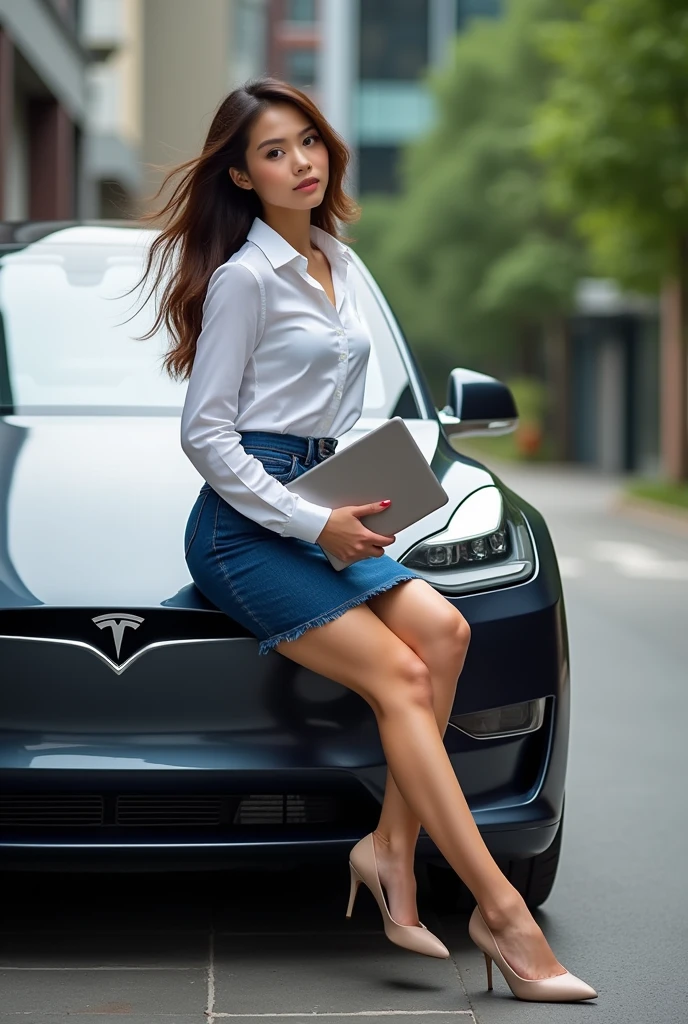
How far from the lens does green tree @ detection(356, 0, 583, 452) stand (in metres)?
36.1

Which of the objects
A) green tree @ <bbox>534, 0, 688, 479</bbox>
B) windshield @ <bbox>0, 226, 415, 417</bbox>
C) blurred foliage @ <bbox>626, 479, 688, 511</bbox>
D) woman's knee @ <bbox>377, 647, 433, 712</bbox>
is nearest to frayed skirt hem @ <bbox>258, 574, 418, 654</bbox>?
woman's knee @ <bbox>377, 647, 433, 712</bbox>

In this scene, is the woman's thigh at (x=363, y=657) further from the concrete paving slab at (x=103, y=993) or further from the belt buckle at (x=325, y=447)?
the concrete paving slab at (x=103, y=993)

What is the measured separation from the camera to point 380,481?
336 cm

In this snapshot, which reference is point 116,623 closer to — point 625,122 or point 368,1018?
point 368,1018

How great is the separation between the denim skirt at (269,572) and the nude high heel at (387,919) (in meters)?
0.43

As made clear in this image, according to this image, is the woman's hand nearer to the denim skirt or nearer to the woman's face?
the denim skirt

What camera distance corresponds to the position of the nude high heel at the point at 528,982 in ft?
10.6

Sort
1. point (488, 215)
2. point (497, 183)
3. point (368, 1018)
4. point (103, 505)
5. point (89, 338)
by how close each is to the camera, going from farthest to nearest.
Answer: point (488, 215) < point (497, 183) < point (89, 338) < point (103, 505) < point (368, 1018)

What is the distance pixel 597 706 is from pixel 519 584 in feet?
12.3

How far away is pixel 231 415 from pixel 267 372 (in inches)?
4.9

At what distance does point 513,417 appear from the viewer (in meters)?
4.66

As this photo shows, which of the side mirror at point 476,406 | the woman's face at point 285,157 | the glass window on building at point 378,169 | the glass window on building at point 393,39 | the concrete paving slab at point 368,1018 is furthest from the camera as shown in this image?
the glass window on building at point 393,39

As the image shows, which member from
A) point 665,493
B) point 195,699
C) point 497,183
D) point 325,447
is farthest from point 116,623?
point 497,183

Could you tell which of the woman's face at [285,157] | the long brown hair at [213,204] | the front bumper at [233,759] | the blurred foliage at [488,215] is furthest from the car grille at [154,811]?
the blurred foliage at [488,215]
